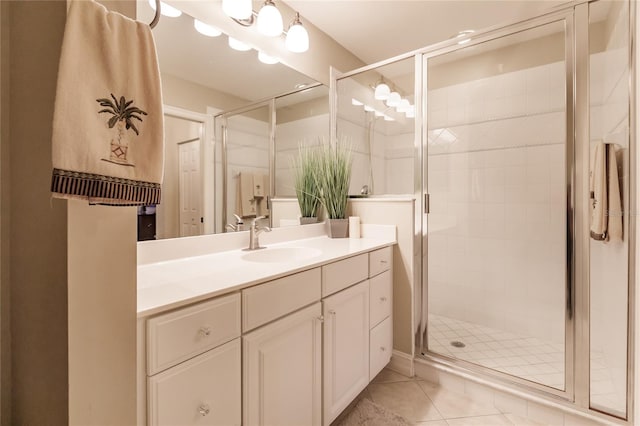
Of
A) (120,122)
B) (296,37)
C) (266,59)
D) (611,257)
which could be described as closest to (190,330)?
(120,122)

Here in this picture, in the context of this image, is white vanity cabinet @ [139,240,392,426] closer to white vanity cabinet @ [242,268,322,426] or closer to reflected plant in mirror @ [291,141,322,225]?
white vanity cabinet @ [242,268,322,426]

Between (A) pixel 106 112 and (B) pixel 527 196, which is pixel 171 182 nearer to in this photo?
(A) pixel 106 112

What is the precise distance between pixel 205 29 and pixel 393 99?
1.39 metres

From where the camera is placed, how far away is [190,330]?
2.56 feet

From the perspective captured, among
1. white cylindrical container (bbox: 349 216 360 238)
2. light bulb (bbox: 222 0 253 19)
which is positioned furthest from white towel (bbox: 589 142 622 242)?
light bulb (bbox: 222 0 253 19)

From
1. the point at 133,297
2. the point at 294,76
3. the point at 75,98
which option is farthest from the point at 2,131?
the point at 294,76

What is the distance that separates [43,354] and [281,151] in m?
1.47

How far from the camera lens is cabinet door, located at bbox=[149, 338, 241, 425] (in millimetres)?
727

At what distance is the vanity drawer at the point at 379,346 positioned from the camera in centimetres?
160

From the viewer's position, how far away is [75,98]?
0.53 metres

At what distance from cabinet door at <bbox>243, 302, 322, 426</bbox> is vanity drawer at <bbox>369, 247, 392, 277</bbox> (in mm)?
501

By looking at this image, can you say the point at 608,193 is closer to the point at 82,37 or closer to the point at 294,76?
the point at 294,76

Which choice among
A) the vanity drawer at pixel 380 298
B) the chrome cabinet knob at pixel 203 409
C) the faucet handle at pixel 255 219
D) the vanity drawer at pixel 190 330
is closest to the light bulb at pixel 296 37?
the faucet handle at pixel 255 219

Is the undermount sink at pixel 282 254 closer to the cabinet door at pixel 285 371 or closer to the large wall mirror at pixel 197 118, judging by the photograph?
the large wall mirror at pixel 197 118
